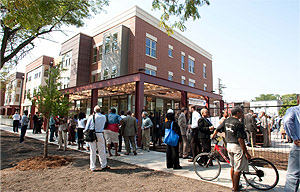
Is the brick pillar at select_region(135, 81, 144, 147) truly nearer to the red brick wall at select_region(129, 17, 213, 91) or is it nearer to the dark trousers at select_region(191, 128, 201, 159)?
the dark trousers at select_region(191, 128, 201, 159)

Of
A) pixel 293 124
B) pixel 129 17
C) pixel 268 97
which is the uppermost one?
pixel 268 97

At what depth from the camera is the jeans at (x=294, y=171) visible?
10.1 feet

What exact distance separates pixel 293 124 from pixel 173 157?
11.8ft

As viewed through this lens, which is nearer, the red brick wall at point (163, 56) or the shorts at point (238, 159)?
the shorts at point (238, 159)

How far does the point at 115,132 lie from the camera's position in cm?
786

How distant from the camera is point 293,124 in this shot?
3.22 metres

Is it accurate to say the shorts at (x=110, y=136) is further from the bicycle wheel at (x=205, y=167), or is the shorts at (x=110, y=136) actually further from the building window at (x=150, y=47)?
the building window at (x=150, y=47)

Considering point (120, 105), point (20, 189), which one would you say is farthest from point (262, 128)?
point (120, 105)

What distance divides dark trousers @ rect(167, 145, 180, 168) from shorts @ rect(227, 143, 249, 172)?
7.09 feet

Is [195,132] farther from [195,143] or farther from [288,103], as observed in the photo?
[288,103]

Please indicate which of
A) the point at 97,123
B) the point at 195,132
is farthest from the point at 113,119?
the point at 195,132

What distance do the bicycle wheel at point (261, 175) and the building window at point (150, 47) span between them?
1629 cm

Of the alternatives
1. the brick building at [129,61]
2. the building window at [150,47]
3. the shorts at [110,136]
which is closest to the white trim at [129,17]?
the brick building at [129,61]

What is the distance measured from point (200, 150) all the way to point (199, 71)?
72.3ft
